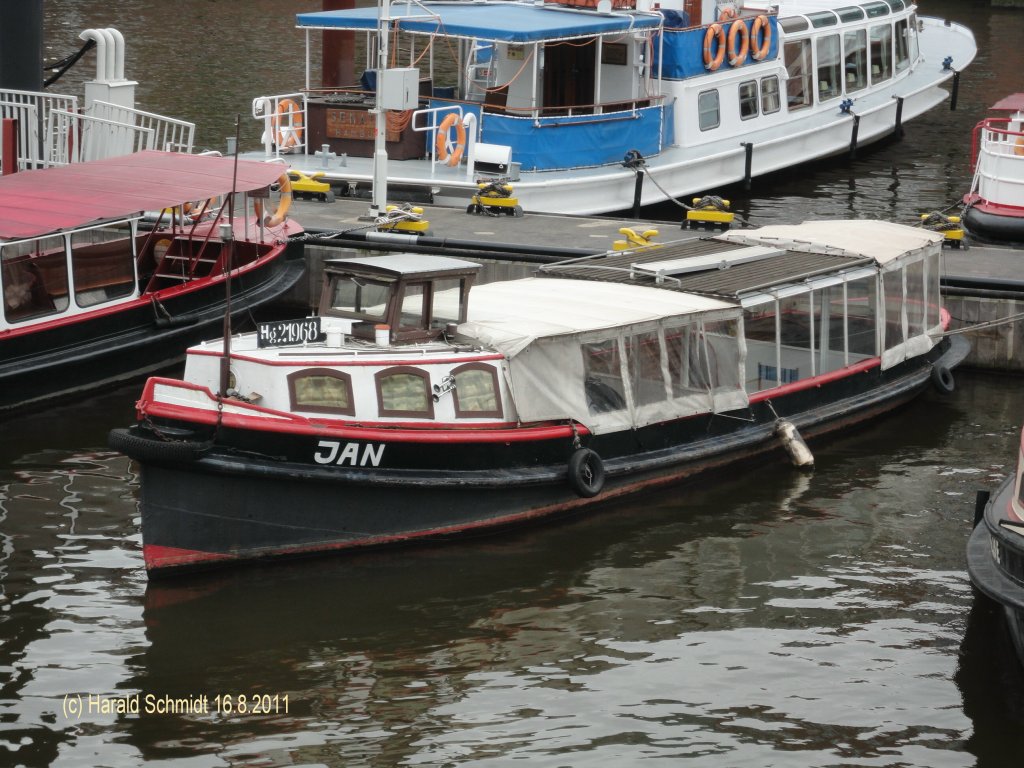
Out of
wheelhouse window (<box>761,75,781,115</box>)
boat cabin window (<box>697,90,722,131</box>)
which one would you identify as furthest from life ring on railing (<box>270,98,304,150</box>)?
wheelhouse window (<box>761,75,781,115</box>)

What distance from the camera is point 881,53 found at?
36250mm

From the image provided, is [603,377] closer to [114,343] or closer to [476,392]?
[476,392]

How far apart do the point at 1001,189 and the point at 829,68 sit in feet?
28.5

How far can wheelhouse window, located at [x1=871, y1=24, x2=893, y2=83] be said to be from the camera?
35625 mm

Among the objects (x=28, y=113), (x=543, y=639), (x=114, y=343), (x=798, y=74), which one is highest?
(x=798, y=74)

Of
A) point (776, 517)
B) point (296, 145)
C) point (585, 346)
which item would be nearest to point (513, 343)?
point (585, 346)

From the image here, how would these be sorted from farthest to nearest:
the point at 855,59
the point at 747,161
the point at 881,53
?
the point at 881,53, the point at 855,59, the point at 747,161

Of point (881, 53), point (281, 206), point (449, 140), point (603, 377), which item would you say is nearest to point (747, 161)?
point (449, 140)

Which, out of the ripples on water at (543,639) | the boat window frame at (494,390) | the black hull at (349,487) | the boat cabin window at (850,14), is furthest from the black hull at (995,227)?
the boat window frame at (494,390)

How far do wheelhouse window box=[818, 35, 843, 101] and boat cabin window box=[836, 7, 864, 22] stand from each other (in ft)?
1.83

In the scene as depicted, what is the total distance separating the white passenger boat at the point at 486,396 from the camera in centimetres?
1411

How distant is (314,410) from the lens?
568 inches

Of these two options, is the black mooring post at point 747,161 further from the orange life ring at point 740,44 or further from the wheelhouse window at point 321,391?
the wheelhouse window at point 321,391

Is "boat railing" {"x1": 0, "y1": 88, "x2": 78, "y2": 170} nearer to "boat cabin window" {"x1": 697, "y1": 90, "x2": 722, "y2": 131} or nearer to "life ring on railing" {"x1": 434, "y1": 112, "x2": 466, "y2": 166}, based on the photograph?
"life ring on railing" {"x1": 434, "y1": 112, "x2": 466, "y2": 166}
